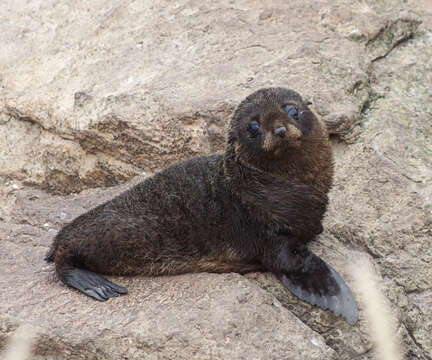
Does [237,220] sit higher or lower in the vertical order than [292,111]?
lower

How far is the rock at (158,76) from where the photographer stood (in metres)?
6.11

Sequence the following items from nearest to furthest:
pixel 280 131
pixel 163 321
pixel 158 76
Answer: pixel 163 321 < pixel 280 131 < pixel 158 76

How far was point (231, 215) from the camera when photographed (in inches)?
181

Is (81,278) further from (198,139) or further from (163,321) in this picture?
(198,139)

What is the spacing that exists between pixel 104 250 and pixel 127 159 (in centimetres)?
188

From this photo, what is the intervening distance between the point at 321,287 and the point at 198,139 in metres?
2.16

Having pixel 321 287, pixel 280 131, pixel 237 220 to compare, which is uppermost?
pixel 280 131

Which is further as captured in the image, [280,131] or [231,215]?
[231,215]

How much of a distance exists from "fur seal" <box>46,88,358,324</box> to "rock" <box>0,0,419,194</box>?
4.37ft

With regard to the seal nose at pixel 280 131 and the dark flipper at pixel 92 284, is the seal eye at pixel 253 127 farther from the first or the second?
the dark flipper at pixel 92 284

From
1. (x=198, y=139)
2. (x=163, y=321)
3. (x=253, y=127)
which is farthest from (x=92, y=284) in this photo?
(x=198, y=139)

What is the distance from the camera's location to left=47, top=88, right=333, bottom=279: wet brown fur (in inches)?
177

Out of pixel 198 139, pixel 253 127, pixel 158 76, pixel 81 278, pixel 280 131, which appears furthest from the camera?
pixel 158 76

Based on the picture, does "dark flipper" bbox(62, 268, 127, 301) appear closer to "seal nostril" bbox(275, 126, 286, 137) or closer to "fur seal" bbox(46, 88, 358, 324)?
"fur seal" bbox(46, 88, 358, 324)
